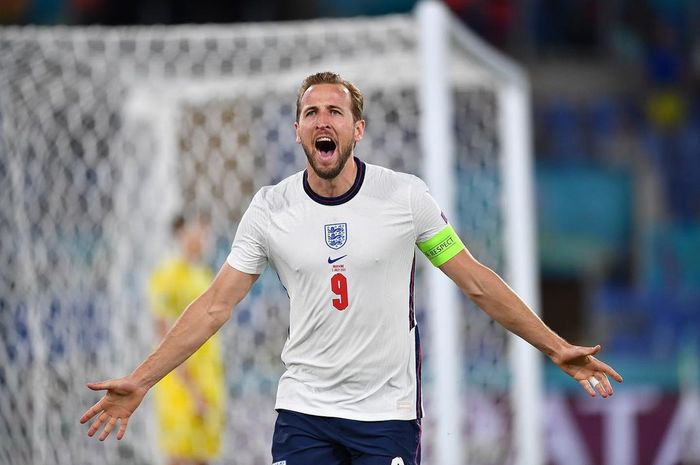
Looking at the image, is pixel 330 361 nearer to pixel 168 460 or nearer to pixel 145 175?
pixel 168 460

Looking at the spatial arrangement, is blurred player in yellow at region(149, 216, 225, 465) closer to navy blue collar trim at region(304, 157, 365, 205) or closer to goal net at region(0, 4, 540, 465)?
goal net at region(0, 4, 540, 465)

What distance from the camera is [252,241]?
156 inches

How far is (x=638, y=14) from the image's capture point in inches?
656

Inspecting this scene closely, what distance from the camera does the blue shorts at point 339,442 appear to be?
3832mm

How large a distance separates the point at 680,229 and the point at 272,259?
39.2ft

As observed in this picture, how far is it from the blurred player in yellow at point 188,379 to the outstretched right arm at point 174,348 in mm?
4004

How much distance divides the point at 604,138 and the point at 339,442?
12457 millimetres

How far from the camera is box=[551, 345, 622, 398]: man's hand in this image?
3867 mm

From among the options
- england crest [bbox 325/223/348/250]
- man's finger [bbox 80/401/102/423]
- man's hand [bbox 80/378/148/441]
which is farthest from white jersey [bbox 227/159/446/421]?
man's finger [bbox 80/401/102/423]

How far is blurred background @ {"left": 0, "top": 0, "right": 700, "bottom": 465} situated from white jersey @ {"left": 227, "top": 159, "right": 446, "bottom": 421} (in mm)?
8868

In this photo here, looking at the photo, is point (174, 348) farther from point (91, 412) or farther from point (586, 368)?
point (586, 368)

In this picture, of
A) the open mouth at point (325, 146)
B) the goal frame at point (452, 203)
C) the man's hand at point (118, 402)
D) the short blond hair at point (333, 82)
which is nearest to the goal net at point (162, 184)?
the goal frame at point (452, 203)

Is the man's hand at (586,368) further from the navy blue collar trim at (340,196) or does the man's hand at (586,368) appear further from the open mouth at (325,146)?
the open mouth at (325,146)

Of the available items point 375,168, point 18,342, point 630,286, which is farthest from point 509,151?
point 630,286
